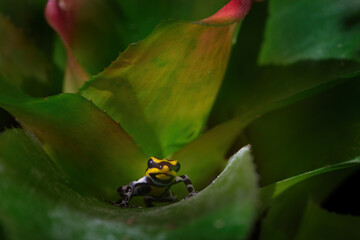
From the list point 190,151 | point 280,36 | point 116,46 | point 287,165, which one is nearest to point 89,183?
point 190,151

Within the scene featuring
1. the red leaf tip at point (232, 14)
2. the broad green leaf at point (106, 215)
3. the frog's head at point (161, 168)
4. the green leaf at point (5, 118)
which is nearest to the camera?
the broad green leaf at point (106, 215)

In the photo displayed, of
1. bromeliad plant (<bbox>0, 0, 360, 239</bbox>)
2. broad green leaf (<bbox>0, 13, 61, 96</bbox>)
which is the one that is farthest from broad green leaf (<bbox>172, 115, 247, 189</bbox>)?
broad green leaf (<bbox>0, 13, 61, 96</bbox>)

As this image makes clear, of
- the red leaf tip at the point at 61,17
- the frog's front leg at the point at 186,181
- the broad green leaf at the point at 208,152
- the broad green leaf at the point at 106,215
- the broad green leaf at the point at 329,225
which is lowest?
the broad green leaf at the point at 106,215

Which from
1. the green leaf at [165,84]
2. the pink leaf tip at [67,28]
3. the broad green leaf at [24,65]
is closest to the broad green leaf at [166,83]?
the green leaf at [165,84]

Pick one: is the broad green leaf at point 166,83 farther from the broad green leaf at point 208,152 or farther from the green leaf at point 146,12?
the green leaf at point 146,12

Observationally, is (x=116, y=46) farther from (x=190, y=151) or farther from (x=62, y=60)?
(x=190, y=151)

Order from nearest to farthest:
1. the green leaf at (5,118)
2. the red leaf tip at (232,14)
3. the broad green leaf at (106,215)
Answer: the broad green leaf at (106,215) < the red leaf tip at (232,14) < the green leaf at (5,118)
